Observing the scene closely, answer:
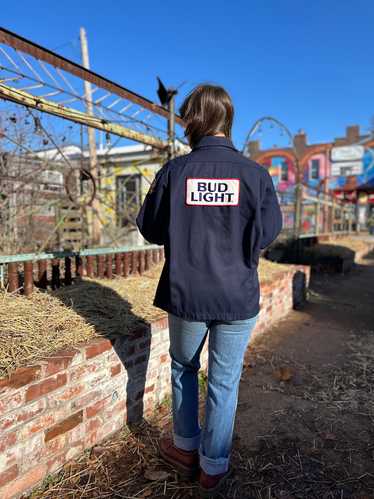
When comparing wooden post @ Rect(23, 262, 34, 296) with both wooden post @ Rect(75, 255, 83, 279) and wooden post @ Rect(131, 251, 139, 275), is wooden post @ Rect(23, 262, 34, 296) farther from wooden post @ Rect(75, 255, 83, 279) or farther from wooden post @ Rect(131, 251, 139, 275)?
wooden post @ Rect(131, 251, 139, 275)

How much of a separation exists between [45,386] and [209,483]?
37.1 inches

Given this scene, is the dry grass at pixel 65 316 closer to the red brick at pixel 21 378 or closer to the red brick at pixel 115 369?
the red brick at pixel 21 378

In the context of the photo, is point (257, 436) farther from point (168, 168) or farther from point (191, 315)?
point (168, 168)

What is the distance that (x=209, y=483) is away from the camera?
1.70 meters

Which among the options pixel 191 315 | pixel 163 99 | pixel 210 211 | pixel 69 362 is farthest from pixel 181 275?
pixel 163 99

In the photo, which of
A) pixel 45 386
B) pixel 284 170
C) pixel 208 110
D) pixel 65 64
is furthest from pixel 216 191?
pixel 284 170

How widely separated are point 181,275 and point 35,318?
1235mm

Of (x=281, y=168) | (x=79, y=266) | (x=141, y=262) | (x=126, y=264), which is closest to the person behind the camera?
(x=79, y=266)

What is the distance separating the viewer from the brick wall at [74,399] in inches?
64.2

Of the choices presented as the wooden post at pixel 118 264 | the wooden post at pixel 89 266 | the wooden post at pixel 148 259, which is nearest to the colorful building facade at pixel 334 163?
the wooden post at pixel 148 259

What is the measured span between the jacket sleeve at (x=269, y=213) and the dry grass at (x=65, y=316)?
1.16m

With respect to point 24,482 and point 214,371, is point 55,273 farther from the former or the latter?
point 214,371

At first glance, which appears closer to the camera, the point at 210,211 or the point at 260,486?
the point at 210,211

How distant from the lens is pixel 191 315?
62.0 inches
